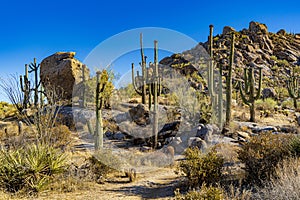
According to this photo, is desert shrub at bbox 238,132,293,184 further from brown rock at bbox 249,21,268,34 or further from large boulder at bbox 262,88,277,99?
brown rock at bbox 249,21,268,34

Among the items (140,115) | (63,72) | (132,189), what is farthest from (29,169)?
(63,72)

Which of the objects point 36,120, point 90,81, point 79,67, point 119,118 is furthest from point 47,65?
point 36,120

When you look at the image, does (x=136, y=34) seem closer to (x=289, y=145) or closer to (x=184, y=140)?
(x=184, y=140)

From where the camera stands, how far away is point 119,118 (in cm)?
1490

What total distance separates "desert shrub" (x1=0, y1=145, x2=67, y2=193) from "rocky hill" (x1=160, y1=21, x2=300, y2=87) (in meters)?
26.7

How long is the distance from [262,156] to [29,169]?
507 centimetres

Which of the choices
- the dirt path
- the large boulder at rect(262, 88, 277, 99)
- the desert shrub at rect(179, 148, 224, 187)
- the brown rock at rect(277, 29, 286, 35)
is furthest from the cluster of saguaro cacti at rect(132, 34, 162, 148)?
the brown rock at rect(277, 29, 286, 35)

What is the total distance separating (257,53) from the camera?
1474 inches

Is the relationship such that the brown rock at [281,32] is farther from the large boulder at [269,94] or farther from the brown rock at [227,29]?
the large boulder at [269,94]

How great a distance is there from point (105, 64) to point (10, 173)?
6907mm

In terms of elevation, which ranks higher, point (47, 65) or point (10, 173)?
point (47, 65)

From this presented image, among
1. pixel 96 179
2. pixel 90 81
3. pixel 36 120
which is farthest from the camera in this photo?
pixel 90 81

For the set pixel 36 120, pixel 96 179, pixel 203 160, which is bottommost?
pixel 96 179

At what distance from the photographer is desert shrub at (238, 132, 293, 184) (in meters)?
A: 5.53
